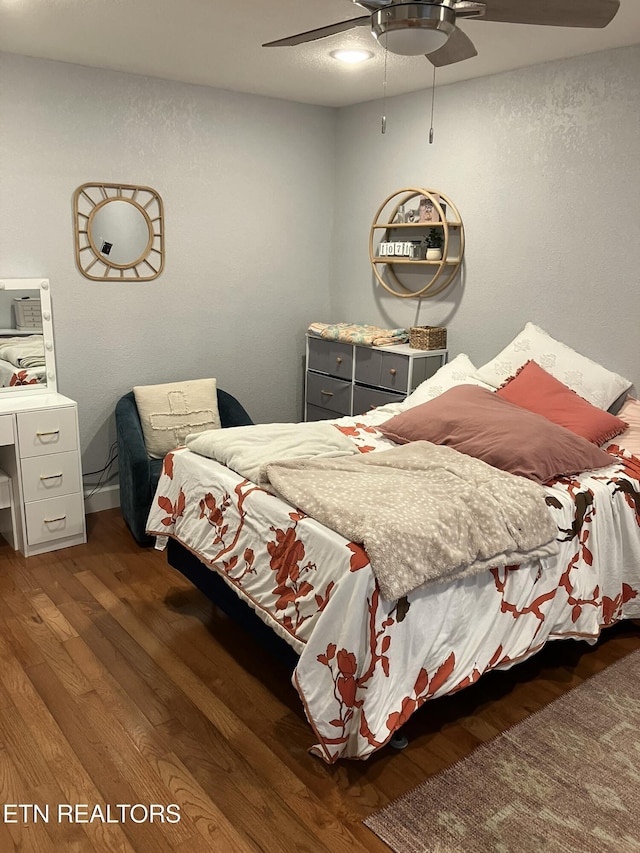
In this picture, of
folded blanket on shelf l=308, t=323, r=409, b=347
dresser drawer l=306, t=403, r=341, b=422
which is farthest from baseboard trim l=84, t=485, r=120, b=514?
folded blanket on shelf l=308, t=323, r=409, b=347

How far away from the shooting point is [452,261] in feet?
13.6

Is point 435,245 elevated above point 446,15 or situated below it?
below

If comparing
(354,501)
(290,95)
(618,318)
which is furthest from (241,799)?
(290,95)

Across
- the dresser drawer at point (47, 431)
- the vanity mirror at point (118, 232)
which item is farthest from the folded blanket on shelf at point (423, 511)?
the vanity mirror at point (118, 232)

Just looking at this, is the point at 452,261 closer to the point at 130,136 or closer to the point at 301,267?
the point at 301,267

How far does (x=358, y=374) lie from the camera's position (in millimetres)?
4430

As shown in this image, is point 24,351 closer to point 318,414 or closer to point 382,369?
point 318,414

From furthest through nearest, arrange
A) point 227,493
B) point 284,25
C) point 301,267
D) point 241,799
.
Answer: point 301,267
point 284,25
point 227,493
point 241,799

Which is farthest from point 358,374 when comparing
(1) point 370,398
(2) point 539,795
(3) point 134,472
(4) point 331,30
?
(2) point 539,795

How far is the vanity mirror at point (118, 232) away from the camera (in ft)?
12.9

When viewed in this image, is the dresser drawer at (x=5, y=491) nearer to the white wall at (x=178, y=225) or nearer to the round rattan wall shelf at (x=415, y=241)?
the white wall at (x=178, y=225)

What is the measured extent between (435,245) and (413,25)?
2246 millimetres

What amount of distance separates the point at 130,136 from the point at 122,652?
9.34 feet

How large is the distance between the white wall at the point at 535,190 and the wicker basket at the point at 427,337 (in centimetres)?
8
